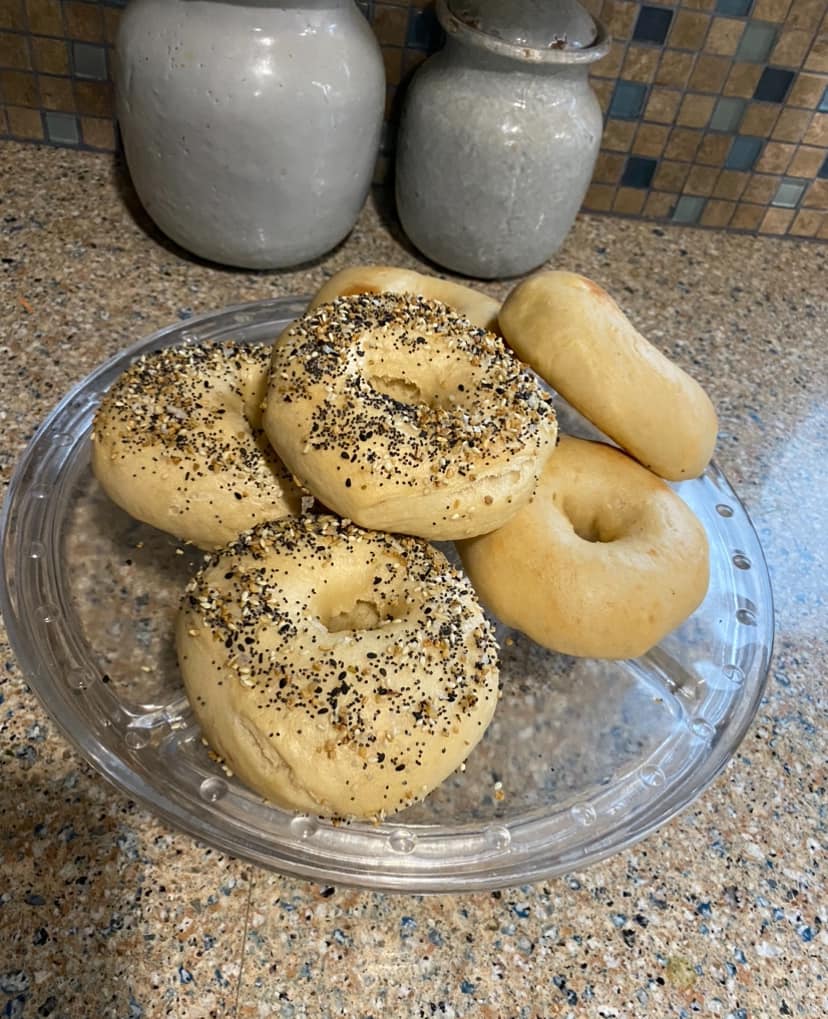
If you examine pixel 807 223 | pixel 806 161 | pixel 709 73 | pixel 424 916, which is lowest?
pixel 424 916

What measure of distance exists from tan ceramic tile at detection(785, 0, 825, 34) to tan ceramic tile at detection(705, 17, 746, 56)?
0.23ft

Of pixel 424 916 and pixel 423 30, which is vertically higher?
pixel 423 30

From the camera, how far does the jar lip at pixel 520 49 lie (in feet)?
3.21

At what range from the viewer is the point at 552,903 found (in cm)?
62

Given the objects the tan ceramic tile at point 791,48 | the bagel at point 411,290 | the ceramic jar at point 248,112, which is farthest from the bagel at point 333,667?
the tan ceramic tile at point 791,48

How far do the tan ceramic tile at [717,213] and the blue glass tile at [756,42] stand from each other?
224mm

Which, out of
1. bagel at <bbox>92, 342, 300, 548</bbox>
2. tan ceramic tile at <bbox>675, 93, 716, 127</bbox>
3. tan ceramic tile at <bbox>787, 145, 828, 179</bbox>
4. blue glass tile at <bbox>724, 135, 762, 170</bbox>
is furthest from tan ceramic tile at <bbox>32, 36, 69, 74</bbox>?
tan ceramic tile at <bbox>787, 145, 828, 179</bbox>

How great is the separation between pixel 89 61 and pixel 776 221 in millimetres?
1122

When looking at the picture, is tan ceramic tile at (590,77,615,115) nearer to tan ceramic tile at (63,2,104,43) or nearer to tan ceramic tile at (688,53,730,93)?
tan ceramic tile at (688,53,730,93)

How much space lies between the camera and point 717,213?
1401 millimetres

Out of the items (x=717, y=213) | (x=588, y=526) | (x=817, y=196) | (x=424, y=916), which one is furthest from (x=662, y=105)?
(x=424, y=916)

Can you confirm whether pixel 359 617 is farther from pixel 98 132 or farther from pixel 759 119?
pixel 759 119

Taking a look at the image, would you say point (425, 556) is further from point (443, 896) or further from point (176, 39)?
point (176, 39)

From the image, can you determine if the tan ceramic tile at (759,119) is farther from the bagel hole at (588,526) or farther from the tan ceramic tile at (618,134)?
the bagel hole at (588,526)
